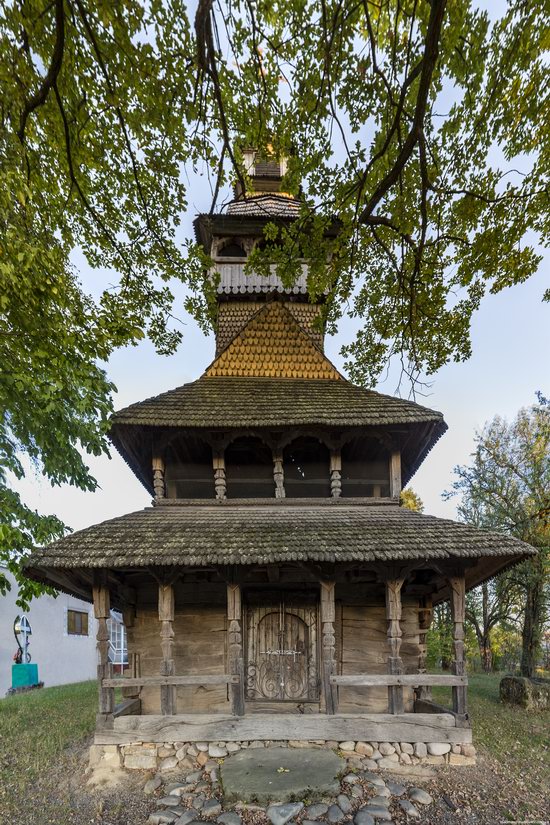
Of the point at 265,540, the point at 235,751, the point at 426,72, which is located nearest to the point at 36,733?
the point at 235,751

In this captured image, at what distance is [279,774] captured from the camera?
630 cm

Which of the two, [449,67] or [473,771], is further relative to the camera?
[473,771]

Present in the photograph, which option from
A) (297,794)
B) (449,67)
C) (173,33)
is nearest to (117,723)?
(297,794)

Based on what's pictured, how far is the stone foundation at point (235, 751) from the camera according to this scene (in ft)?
22.9

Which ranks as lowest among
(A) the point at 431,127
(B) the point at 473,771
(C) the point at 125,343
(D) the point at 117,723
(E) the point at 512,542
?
(B) the point at 473,771

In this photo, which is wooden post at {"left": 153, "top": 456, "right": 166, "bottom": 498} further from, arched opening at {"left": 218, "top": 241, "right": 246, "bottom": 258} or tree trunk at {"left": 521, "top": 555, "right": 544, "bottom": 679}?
tree trunk at {"left": 521, "top": 555, "right": 544, "bottom": 679}

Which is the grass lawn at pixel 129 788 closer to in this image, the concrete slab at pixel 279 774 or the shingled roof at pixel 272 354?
the concrete slab at pixel 279 774

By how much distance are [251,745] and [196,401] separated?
603 cm

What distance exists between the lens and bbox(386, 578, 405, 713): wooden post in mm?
7473

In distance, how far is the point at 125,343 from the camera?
7.25m

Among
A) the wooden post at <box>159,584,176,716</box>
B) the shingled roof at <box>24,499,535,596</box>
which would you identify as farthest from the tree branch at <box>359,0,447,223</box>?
the wooden post at <box>159,584,176,716</box>

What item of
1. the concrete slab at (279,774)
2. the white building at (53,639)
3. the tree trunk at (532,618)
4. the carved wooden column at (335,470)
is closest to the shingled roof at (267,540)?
the carved wooden column at (335,470)

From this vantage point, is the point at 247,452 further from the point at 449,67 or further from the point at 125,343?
the point at 449,67

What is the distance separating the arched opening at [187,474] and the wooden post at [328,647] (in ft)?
10.5
